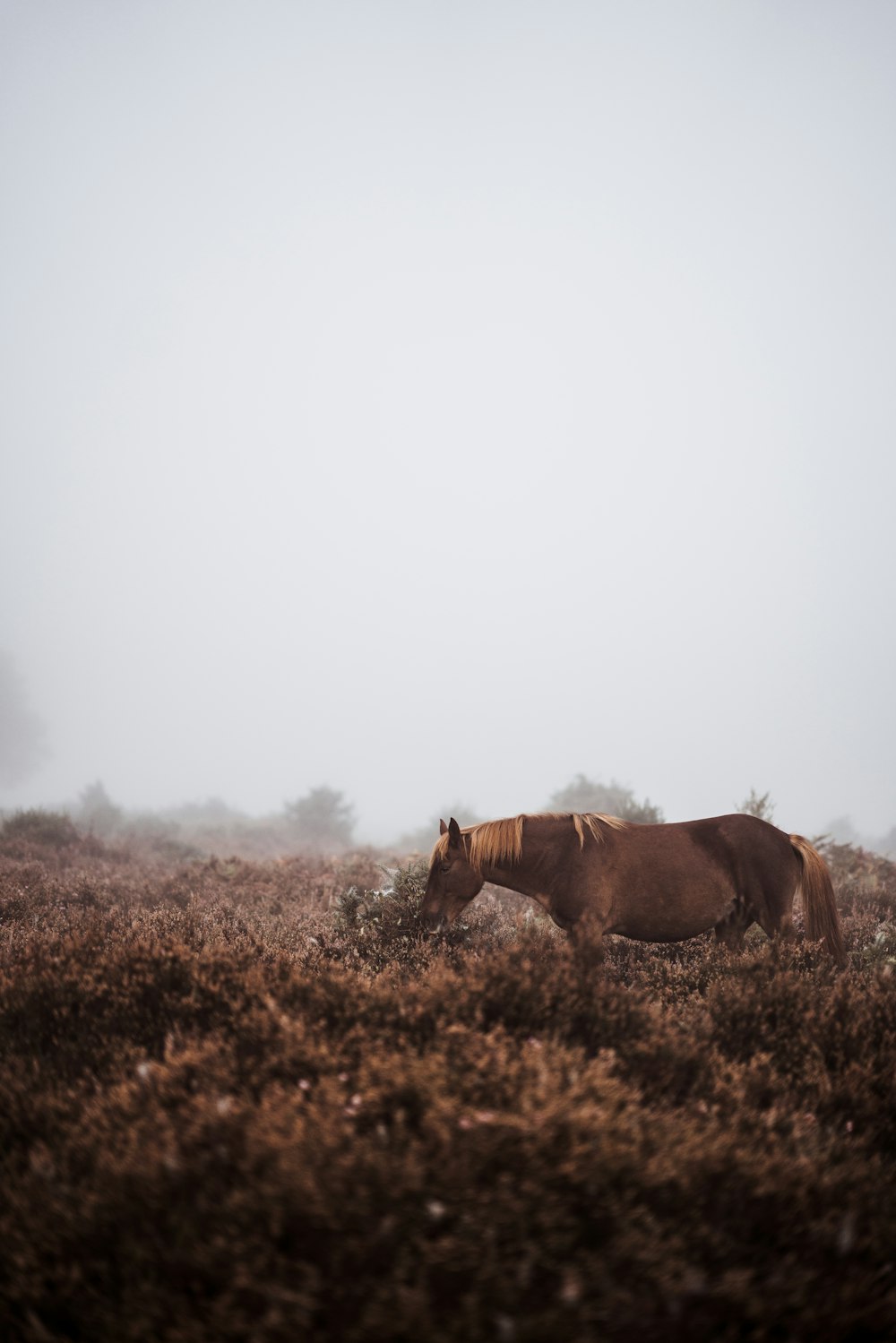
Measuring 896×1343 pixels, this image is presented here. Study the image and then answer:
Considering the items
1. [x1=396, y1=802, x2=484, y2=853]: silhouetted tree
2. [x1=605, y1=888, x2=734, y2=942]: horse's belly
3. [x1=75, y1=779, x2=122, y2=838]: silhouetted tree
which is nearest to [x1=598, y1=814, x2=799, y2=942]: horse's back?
[x1=605, y1=888, x2=734, y2=942]: horse's belly

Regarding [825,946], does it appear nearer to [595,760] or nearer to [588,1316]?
[588,1316]

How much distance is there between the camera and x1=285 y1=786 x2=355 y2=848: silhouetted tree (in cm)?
2967

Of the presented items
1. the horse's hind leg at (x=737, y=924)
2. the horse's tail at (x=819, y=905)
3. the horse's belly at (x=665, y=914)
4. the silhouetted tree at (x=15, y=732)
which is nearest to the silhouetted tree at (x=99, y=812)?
the silhouetted tree at (x=15, y=732)

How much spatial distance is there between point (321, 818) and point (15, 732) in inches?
1069

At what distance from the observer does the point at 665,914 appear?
575cm

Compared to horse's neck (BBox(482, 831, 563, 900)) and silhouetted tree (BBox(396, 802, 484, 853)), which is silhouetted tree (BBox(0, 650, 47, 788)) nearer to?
silhouetted tree (BBox(396, 802, 484, 853))

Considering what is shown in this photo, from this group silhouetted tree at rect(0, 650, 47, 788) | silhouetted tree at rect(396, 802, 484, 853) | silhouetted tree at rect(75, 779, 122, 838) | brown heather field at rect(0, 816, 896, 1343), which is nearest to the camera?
brown heather field at rect(0, 816, 896, 1343)

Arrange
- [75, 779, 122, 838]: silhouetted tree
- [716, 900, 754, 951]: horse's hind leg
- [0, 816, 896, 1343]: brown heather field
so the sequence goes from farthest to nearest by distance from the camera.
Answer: [75, 779, 122, 838]: silhouetted tree < [716, 900, 754, 951]: horse's hind leg < [0, 816, 896, 1343]: brown heather field

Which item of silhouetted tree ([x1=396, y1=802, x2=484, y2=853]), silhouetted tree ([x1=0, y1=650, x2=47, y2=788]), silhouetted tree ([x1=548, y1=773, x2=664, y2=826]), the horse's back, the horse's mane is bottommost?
silhouetted tree ([x1=396, y1=802, x2=484, y2=853])

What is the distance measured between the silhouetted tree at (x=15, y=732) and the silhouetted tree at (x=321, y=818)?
2419 centimetres

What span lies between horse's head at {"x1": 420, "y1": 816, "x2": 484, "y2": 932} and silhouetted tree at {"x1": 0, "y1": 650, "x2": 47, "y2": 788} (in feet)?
153

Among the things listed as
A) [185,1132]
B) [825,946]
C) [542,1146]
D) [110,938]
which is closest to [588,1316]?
[542,1146]

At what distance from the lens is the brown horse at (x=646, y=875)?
575 centimetres

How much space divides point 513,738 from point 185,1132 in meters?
186
